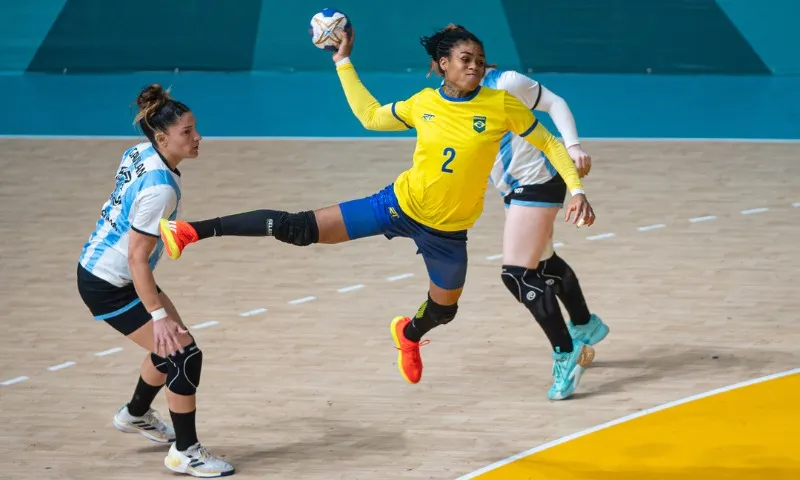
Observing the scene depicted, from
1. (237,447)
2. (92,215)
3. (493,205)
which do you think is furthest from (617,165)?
(237,447)

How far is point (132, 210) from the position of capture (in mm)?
5020

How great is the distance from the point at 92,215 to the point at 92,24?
6.26 m

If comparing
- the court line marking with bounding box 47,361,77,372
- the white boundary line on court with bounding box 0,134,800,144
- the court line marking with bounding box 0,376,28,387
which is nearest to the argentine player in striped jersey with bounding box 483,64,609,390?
the court line marking with bounding box 47,361,77,372

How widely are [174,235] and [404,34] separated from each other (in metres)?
10.7

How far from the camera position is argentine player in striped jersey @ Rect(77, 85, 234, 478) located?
4.93 m

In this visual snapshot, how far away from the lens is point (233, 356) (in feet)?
22.5

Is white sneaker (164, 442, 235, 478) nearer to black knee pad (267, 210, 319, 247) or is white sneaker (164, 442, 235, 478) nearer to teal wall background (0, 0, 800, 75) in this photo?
black knee pad (267, 210, 319, 247)

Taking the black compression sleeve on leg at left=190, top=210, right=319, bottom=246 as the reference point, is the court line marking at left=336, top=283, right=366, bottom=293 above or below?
below

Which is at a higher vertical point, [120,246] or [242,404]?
[120,246]

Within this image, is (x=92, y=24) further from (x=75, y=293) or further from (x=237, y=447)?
(x=237, y=447)

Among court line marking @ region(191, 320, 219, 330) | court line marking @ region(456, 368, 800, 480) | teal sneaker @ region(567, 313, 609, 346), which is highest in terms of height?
teal sneaker @ region(567, 313, 609, 346)

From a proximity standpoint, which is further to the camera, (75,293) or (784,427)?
(75,293)

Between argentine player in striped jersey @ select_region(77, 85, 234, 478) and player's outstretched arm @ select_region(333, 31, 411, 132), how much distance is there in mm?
1009

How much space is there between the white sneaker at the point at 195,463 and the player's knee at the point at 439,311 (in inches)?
53.1
